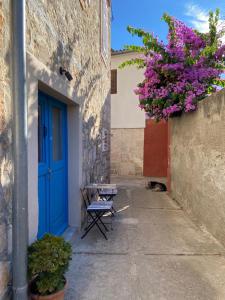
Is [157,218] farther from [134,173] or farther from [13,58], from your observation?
[134,173]

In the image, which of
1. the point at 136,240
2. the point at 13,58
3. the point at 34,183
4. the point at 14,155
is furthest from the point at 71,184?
the point at 13,58

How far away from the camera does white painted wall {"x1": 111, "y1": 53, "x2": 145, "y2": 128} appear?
12.0 m

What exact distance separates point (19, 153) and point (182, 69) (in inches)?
160

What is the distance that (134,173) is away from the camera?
474 inches

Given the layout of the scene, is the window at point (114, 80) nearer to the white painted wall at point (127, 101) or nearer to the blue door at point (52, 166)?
the white painted wall at point (127, 101)

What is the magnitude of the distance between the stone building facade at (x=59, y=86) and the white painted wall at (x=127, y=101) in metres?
6.15

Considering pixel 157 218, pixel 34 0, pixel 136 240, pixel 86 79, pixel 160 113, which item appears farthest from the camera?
pixel 160 113

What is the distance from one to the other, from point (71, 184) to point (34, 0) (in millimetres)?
2708

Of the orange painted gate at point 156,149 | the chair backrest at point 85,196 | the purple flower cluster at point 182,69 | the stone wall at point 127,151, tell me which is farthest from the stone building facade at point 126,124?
the chair backrest at point 85,196

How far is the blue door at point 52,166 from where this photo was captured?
10.4 ft

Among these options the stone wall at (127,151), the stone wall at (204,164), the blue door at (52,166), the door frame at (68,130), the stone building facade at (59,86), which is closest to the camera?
the stone building facade at (59,86)

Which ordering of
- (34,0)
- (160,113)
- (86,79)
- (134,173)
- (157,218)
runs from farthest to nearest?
Result: (134,173) → (160,113) → (157,218) → (86,79) → (34,0)

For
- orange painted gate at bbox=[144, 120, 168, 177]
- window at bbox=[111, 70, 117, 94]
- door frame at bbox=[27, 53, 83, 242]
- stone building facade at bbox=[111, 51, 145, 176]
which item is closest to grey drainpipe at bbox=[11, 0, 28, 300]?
door frame at bbox=[27, 53, 83, 242]

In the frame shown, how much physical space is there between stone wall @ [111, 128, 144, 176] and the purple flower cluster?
666 centimetres
